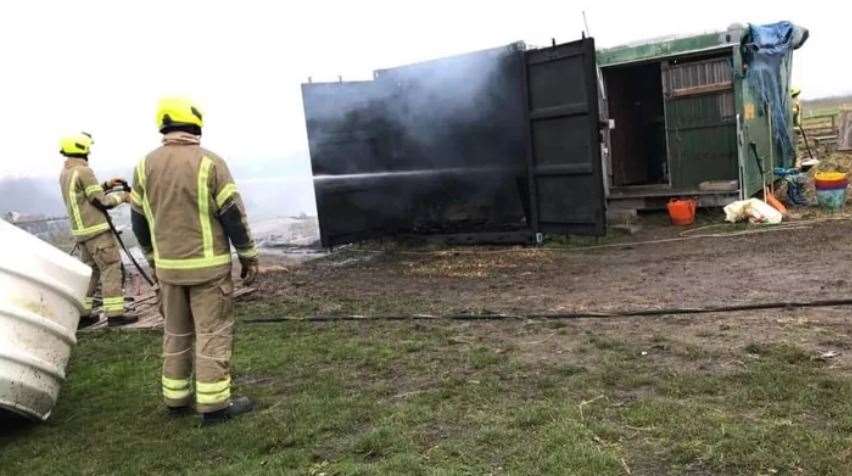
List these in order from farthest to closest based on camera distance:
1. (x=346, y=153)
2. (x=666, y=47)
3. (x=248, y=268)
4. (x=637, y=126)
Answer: (x=637, y=126), (x=666, y=47), (x=346, y=153), (x=248, y=268)

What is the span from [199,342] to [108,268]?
3.40 m

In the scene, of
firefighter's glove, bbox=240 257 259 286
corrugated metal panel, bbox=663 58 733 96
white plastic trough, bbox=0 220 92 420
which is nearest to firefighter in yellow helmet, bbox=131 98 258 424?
firefighter's glove, bbox=240 257 259 286

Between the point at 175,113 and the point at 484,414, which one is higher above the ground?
the point at 175,113

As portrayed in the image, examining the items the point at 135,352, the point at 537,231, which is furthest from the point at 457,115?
the point at 135,352

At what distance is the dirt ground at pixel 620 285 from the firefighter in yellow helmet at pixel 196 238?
1.87 m

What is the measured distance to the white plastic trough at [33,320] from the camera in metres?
3.57

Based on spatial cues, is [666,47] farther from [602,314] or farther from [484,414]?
[484,414]

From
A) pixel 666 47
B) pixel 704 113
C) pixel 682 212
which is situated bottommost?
pixel 682 212

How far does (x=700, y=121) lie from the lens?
33.0ft

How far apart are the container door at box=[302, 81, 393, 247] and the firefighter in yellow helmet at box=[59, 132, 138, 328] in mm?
3097

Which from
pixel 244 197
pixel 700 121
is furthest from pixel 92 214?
pixel 244 197

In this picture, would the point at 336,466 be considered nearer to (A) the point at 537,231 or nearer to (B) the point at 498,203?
(A) the point at 537,231

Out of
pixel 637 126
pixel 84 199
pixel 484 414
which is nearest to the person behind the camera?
pixel 484 414

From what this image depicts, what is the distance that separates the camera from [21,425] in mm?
3963
